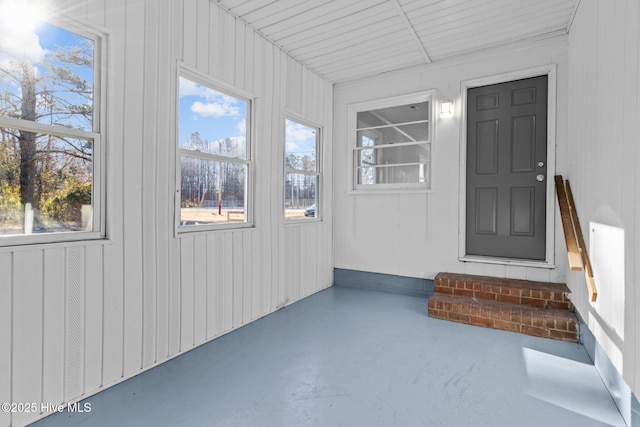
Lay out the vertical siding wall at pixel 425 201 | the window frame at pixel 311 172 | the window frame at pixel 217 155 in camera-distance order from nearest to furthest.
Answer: the window frame at pixel 217 155, the vertical siding wall at pixel 425 201, the window frame at pixel 311 172

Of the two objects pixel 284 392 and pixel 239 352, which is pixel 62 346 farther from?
pixel 284 392

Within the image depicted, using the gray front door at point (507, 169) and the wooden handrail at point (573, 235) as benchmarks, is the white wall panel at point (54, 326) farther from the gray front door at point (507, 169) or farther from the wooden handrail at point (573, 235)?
the gray front door at point (507, 169)

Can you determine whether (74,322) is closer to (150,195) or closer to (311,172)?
(150,195)

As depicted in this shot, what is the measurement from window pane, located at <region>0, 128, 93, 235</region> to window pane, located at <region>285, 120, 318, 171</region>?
84.9 inches

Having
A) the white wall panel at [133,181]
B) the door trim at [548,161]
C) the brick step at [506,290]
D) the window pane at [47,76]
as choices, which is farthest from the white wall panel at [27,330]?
the door trim at [548,161]

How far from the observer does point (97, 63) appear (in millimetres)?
2068

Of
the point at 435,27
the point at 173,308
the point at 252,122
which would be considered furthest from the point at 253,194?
the point at 435,27

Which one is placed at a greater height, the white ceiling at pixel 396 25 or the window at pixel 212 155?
the white ceiling at pixel 396 25

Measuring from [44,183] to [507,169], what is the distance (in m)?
4.08

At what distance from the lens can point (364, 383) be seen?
215 cm

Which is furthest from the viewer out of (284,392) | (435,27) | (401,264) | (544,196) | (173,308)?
(401,264)

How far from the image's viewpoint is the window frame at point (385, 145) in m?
Result: 4.04

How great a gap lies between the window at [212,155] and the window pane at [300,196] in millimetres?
683

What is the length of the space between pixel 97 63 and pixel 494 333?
3.71m
